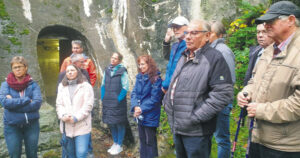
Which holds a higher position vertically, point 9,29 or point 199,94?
point 9,29

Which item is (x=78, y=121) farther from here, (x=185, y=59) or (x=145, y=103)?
(x=185, y=59)

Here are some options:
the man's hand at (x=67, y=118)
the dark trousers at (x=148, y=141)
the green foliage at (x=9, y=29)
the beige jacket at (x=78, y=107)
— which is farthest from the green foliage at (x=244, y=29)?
the green foliage at (x=9, y=29)

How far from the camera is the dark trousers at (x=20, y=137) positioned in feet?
11.8

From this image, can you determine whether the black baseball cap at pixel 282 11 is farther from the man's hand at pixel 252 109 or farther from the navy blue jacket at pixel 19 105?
the navy blue jacket at pixel 19 105

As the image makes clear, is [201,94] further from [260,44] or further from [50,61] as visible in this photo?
[50,61]

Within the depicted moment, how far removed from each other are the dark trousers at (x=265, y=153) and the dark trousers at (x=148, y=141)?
2.01 m

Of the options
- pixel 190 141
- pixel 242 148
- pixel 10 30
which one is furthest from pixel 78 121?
pixel 10 30

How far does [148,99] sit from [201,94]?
1.70 m

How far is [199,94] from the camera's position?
2408 mm

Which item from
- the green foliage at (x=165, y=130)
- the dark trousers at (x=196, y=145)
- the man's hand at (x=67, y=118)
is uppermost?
the man's hand at (x=67, y=118)

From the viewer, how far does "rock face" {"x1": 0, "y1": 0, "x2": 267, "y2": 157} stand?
6.38m

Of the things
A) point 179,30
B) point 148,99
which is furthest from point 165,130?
point 179,30

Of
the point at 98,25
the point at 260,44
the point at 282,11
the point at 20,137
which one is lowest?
the point at 20,137

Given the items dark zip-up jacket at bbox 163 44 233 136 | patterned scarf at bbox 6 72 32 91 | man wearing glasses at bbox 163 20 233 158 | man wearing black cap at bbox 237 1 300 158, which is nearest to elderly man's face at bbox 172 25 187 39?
man wearing glasses at bbox 163 20 233 158
